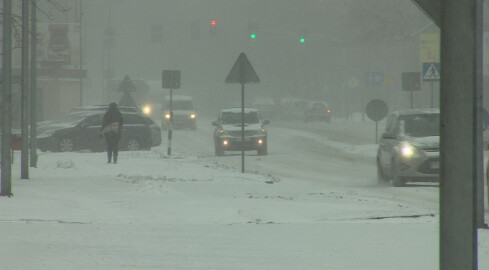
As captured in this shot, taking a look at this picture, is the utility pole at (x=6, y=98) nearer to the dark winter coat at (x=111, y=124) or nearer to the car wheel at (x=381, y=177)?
the car wheel at (x=381, y=177)

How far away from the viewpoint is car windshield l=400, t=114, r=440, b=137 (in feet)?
65.6

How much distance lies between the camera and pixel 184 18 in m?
112

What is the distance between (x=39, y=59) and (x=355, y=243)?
48.4 meters

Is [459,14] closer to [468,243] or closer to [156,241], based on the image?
[468,243]

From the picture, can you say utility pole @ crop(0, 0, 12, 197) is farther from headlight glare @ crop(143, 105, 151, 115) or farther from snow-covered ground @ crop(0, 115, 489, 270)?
headlight glare @ crop(143, 105, 151, 115)

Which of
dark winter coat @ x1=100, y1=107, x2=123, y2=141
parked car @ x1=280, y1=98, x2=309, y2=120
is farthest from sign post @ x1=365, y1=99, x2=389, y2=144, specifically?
parked car @ x1=280, y1=98, x2=309, y2=120

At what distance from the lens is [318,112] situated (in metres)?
68.4

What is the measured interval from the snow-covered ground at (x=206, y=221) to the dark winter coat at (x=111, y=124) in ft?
7.34

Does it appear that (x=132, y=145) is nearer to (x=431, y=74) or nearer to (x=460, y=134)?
(x=431, y=74)

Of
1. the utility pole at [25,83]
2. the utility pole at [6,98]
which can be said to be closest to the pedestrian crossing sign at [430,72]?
the utility pole at [25,83]

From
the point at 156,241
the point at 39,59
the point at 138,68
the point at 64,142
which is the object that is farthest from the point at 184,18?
the point at 156,241

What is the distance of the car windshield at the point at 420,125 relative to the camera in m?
20.0

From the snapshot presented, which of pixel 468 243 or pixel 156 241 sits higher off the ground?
pixel 468 243

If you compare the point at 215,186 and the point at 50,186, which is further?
the point at 215,186
